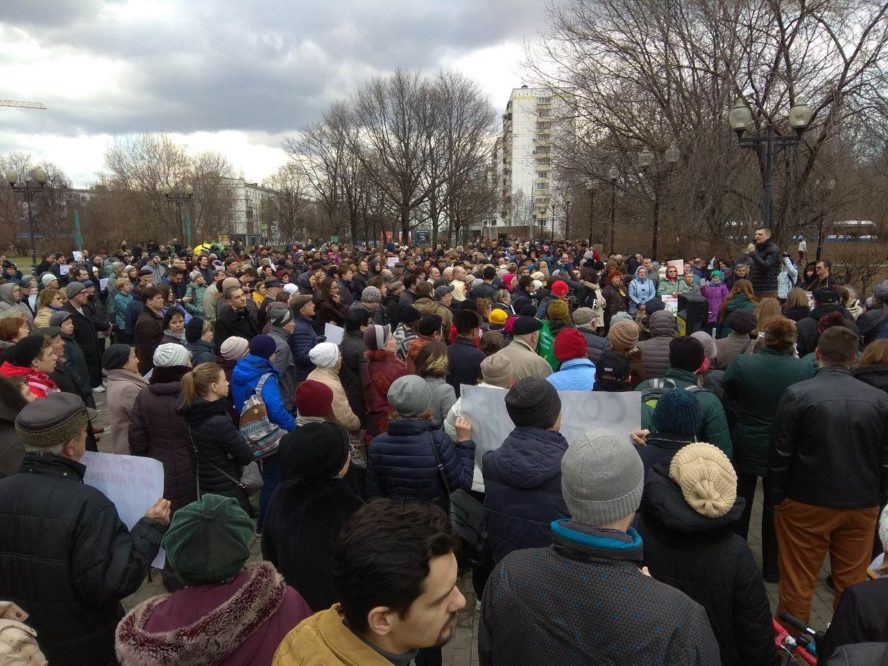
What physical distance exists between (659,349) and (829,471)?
5.94ft

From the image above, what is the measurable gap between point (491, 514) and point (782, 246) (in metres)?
19.9

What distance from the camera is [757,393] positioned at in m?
4.46

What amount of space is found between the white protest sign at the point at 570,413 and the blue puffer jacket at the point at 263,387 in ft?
5.75

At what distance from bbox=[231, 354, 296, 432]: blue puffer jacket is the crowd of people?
2 centimetres

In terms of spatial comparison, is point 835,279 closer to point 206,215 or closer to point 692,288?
point 692,288

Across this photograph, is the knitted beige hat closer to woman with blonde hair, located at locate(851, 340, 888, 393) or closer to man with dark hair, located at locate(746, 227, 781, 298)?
woman with blonde hair, located at locate(851, 340, 888, 393)

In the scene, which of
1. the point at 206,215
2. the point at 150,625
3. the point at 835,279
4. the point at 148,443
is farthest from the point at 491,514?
the point at 206,215

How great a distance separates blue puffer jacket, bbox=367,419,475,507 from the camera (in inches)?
136

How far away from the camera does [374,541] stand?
1624 millimetres

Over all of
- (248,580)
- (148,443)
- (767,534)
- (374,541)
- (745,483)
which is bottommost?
(767,534)

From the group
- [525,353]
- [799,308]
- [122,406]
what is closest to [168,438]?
[122,406]

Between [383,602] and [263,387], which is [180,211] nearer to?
[263,387]

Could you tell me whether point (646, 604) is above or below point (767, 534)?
above

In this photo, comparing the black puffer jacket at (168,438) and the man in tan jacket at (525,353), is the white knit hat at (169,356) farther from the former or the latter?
the man in tan jacket at (525,353)
